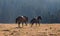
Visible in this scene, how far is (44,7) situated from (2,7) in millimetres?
23146

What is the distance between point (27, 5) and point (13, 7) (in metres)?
11.1

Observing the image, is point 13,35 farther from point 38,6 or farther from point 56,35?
point 38,6

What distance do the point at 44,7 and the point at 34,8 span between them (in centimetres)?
558

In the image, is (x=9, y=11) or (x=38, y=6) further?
(x=38, y=6)

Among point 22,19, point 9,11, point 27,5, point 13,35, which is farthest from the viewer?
point 27,5

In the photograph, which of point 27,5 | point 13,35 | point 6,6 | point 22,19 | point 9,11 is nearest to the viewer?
point 13,35

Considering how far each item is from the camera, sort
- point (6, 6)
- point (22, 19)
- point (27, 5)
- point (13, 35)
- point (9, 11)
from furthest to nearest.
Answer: point (27, 5) → point (6, 6) → point (9, 11) → point (22, 19) → point (13, 35)

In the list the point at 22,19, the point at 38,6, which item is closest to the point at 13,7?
the point at 38,6

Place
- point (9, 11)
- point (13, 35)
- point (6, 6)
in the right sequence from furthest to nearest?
1. point (6, 6)
2. point (9, 11)
3. point (13, 35)

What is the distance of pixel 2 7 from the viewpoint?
113 metres

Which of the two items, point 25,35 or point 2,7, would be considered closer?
point 25,35

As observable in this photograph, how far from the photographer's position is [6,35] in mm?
15484

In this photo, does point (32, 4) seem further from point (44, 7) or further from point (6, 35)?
point (6, 35)

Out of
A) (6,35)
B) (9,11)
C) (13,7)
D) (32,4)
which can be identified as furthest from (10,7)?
(6,35)
